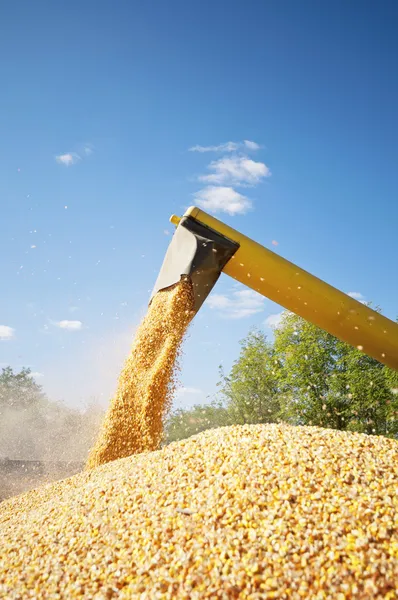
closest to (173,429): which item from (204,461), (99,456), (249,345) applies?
(249,345)

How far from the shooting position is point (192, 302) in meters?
5.33

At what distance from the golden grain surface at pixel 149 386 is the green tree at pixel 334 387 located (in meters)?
13.3

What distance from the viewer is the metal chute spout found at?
4969 mm

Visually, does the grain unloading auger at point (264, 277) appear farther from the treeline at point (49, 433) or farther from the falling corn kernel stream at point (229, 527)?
the treeline at point (49, 433)

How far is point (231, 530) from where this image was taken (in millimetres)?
2611

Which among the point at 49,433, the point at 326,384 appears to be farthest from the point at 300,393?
the point at 49,433

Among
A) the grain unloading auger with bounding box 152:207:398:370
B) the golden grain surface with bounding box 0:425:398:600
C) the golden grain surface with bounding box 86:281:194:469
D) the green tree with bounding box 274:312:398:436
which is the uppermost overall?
the green tree with bounding box 274:312:398:436

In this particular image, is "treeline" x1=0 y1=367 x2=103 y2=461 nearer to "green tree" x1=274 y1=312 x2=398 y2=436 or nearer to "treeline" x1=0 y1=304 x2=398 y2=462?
"treeline" x1=0 y1=304 x2=398 y2=462

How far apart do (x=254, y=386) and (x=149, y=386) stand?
16911 mm

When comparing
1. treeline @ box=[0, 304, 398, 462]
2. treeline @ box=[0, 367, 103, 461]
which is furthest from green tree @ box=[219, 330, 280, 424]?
treeline @ box=[0, 367, 103, 461]

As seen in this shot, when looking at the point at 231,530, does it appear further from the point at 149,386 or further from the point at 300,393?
the point at 300,393

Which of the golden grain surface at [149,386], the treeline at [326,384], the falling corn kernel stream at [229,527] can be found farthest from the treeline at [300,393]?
the falling corn kernel stream at [229,527]

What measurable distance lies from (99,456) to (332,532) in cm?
354

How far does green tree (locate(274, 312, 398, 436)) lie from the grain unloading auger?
502 inches
